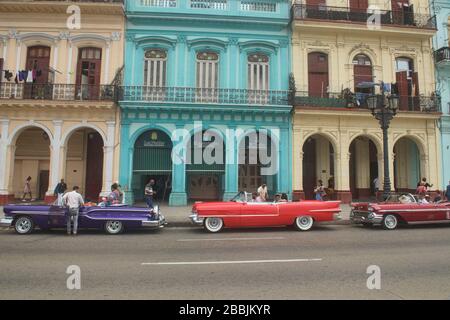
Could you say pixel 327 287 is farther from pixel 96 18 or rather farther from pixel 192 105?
pixel 96 18

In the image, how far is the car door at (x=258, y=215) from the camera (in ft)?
34.5

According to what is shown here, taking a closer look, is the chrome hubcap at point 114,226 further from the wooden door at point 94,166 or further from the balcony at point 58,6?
the balcony at point 58,6

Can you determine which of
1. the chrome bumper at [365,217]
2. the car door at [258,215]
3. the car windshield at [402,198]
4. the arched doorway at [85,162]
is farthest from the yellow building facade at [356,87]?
the arched doorway at [85,162]

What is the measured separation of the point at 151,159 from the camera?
1741cm

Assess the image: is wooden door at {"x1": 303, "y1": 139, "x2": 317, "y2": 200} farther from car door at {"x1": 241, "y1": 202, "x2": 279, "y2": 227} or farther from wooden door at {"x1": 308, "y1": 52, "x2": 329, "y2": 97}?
car door at {"x1": 241, "y1": 202, "x2": 279, "y2": 227}

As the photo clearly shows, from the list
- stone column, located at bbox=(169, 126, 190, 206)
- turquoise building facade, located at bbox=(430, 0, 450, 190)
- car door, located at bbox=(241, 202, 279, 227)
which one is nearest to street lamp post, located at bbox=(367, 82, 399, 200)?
car door, located at bbox=(241, 202, 279, 227)

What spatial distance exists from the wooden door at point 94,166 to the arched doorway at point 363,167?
15.0 metres

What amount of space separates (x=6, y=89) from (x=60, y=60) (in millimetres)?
3031

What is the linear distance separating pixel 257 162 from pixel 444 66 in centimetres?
1249

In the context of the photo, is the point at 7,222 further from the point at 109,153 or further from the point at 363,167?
the point at 363,167

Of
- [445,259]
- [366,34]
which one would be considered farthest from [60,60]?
[445,259]

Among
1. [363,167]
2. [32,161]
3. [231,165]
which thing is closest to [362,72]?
[363,167]

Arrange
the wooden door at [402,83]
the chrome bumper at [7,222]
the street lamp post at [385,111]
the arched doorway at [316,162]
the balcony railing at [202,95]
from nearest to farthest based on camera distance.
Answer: the chrome bumper at [7,222] < the street lamp post at [385,111] < the balcony railing at [202,95] < the wooden door at [402,83] < the arched doorway at [316,162]

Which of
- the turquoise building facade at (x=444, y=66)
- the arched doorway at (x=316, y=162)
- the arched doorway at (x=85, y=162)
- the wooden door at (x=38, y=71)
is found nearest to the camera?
the wooden door at (x=38, y=71)
